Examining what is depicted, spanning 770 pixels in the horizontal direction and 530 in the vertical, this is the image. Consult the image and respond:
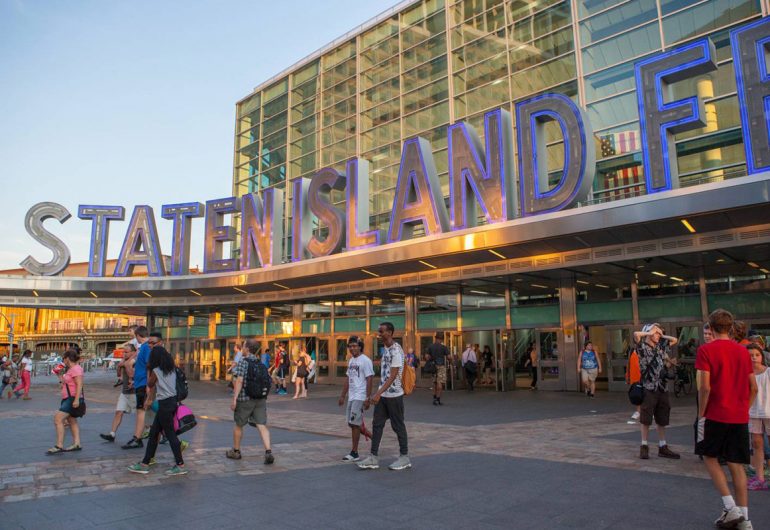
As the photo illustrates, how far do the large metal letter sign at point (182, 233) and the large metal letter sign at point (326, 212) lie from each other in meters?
7.54

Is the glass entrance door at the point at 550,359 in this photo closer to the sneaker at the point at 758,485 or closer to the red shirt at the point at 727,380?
the sneaker at the point at 758,485

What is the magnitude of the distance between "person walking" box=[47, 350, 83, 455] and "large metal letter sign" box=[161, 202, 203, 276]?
18.3 meters

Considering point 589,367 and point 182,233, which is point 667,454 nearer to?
point 589,367

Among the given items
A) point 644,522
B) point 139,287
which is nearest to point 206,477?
point 644,522

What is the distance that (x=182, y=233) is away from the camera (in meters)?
26.9

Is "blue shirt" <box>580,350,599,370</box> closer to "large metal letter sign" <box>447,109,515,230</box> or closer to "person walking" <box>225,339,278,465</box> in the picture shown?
"large metal letter sign" <box>447,109,515,230</box>

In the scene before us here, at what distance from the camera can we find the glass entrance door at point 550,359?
20.2 metres

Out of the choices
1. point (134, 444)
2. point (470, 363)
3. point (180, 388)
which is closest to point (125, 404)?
point (134, 444)

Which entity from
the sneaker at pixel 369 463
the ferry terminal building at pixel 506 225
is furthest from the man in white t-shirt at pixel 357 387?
the ferry terminal building at pixel 506 225

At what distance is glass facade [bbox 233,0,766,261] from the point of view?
2031cm

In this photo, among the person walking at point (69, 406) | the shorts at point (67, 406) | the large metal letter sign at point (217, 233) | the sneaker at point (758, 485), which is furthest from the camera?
the large metal letter sign at point (217, 233)

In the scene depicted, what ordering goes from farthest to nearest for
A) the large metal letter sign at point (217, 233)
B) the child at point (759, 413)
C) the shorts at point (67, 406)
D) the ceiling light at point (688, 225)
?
the large metal letter sign at point (217, 233) < the ceiling light at point (688, 225) < the shorts at point (67, 406) < the child at point (759, 413)

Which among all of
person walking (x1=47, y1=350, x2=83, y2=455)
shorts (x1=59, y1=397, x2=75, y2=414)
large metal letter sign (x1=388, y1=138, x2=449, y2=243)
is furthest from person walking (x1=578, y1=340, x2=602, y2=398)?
shorts (x1=59, y1=397, x2=75, y2=414)

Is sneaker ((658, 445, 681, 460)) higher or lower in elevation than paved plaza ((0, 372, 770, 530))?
higher
